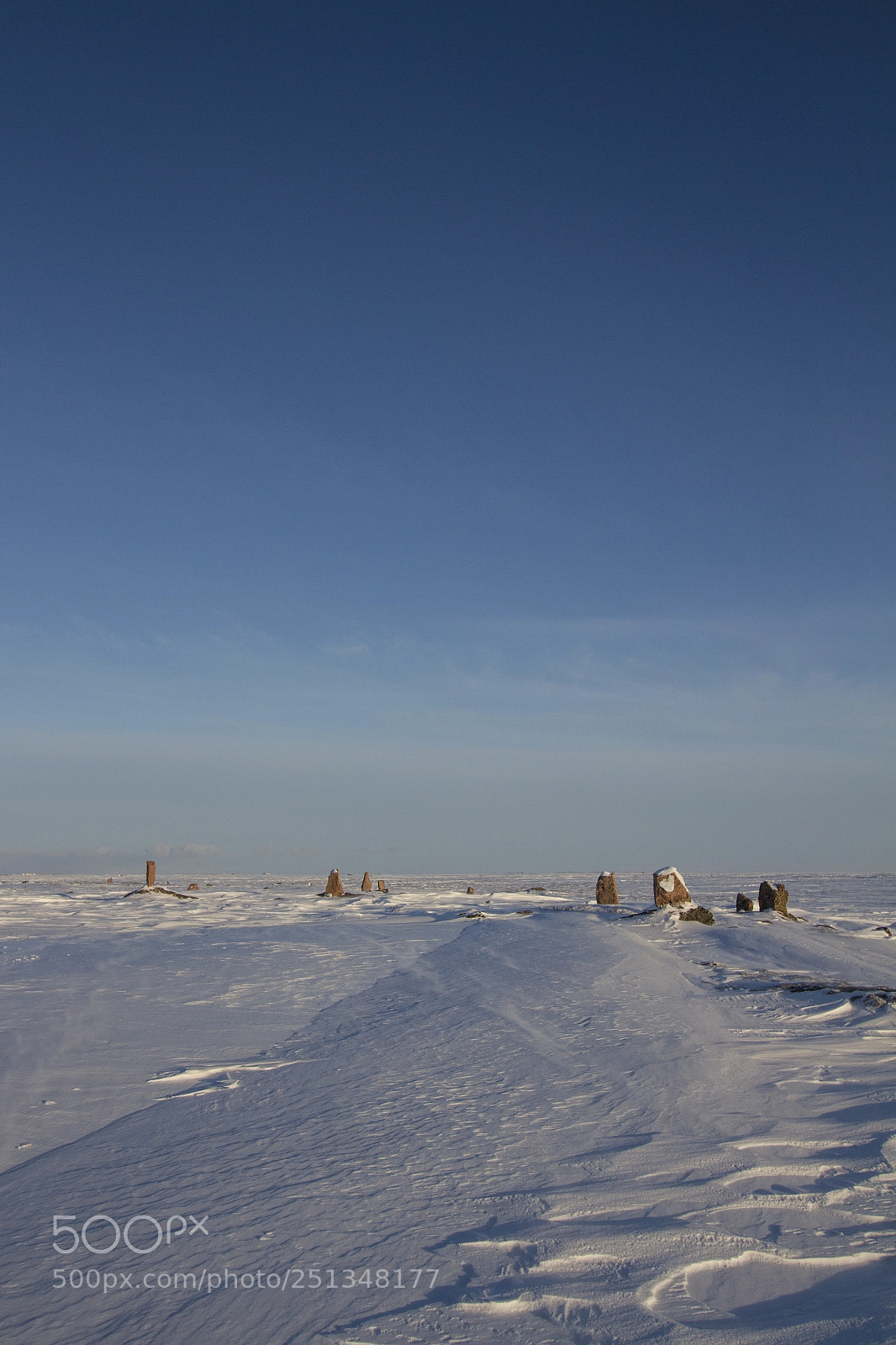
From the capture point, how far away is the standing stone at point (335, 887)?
73.9 feet

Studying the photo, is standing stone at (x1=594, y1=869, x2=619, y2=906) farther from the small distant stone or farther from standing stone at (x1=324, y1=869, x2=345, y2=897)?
standing stone at (x1=324, y1=869, x2=345, y2=897)

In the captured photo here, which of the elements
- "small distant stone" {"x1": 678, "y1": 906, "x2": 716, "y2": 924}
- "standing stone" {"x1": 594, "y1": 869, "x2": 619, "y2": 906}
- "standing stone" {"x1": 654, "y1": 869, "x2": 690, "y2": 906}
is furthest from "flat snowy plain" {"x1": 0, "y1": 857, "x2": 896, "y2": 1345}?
"standing stone" {"x1": 594, "y1": 869, "x2": 619, "y2": 906}

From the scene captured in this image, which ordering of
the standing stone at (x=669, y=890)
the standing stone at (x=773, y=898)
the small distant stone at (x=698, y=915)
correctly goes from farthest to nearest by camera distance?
the standing stone at (x=773, y=898)
the standing stone at (x=669, y=890)
the small distant stone at (x=698, y=915)

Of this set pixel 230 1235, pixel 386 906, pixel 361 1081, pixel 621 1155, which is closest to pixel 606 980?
pixel 361 1081

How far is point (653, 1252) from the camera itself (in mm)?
2783

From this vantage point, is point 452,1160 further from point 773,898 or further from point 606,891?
point 773,898

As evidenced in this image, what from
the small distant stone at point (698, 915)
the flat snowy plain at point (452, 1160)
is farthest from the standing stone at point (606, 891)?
the flat snowy plain at point (452, 1160)

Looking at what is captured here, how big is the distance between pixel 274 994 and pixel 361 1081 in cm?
344

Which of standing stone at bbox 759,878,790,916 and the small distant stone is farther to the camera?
standing stone at bbox 759,878,790,916

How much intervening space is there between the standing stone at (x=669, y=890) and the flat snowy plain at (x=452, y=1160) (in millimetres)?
4628

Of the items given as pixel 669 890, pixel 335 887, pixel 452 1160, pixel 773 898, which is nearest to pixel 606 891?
pixel 669 890

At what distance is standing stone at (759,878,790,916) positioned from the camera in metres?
15.3

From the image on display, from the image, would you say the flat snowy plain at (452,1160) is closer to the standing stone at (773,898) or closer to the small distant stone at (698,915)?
the small distant stone at (698,915)

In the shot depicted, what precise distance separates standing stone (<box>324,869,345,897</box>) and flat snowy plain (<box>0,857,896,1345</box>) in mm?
14058
